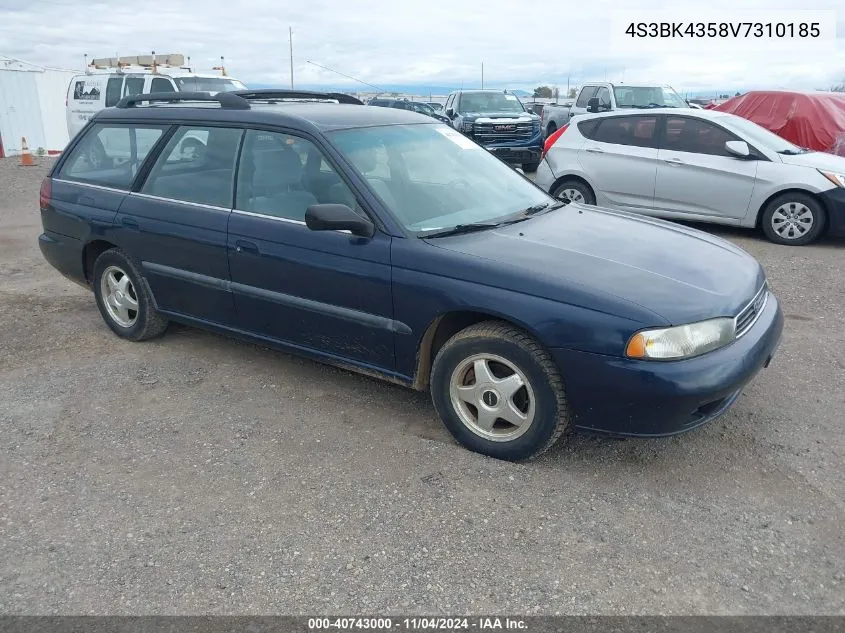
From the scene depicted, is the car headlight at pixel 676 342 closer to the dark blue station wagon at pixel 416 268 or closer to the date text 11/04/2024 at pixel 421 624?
the dark blue station wagon at pixel 416 268

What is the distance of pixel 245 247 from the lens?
409 centimetres

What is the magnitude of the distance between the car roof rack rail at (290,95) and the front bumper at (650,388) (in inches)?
112

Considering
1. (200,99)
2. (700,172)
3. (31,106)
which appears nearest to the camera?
(200,99)

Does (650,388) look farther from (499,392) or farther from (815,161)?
(815,161)

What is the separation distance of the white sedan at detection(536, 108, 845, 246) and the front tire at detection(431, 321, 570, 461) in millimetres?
5913

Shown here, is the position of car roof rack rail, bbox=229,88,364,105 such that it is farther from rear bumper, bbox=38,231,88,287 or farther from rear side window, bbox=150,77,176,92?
rear side window, bbox=150,77,176,92

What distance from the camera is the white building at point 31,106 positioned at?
61.6 feet

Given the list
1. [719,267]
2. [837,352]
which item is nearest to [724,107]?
[837,352]

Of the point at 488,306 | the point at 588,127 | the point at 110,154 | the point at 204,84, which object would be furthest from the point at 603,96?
the point at 488,306

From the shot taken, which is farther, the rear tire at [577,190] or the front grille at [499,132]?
the front grille at [499,132]

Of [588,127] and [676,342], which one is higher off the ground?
[588,127]

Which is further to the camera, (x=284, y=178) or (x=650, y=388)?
(x=284, y=178)

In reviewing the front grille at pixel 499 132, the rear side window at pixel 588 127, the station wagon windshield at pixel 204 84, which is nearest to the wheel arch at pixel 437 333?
the rear side window at pixel 588 127

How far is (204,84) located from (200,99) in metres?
10.8
